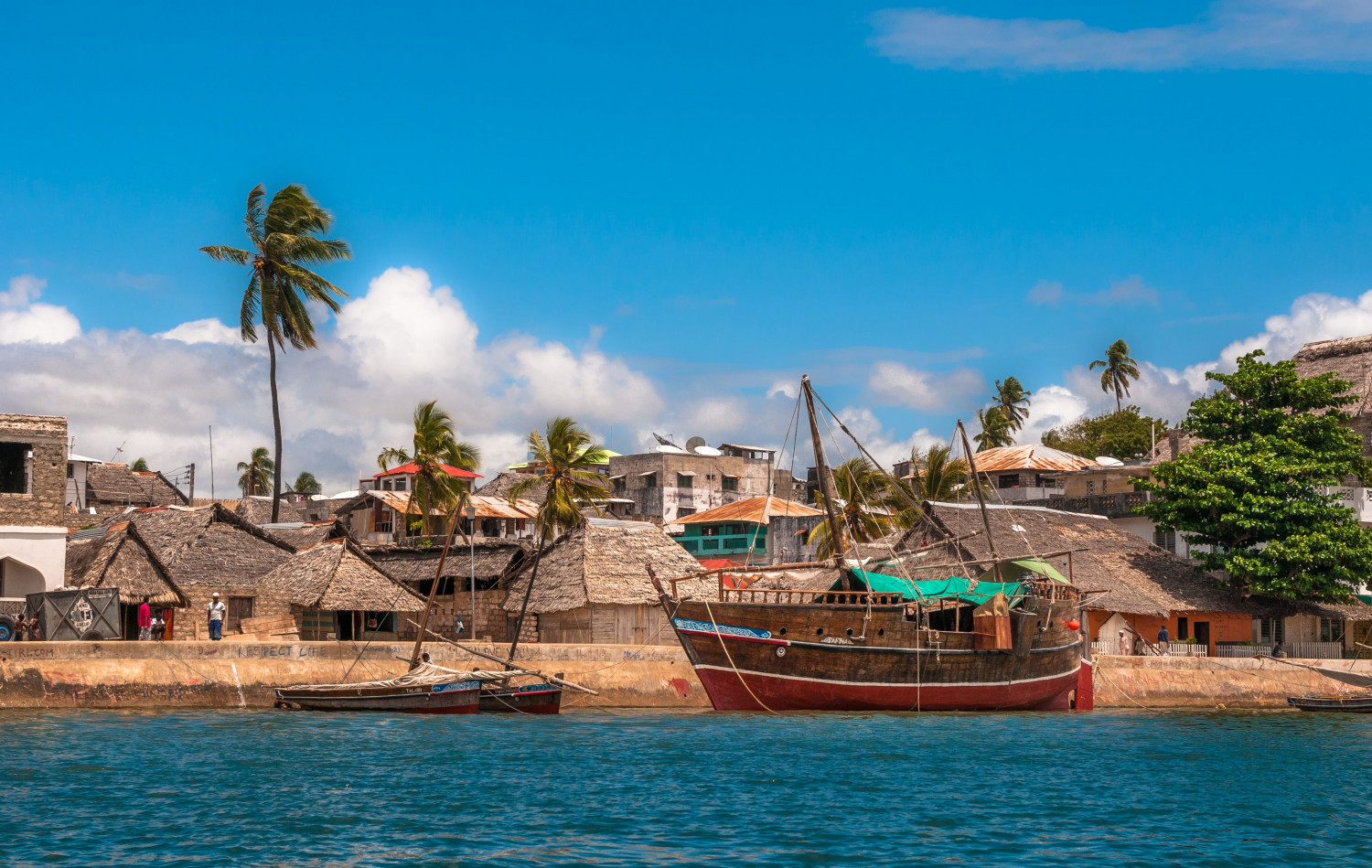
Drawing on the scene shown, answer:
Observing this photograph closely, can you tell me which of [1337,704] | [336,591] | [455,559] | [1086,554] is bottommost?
[1337,704]

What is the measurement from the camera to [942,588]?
35.0 metres

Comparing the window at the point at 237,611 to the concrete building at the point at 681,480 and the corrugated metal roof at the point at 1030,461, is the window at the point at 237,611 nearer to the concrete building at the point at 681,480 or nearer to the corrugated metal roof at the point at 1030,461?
the corrugated metal roof at the point at 1030,461

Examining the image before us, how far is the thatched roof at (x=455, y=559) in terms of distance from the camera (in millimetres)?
47844

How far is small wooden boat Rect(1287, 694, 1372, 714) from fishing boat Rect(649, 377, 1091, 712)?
7.04 m

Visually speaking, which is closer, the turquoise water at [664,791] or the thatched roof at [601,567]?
the turquoise water at [664,791]

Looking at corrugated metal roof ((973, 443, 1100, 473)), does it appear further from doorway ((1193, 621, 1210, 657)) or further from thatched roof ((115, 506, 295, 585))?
thatched roof ((115, 506, 295, 585))

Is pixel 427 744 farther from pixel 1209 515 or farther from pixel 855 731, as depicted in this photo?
pixel 1209 515

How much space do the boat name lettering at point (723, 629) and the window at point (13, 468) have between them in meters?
20.2

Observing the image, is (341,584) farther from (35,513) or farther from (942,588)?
(942,588)

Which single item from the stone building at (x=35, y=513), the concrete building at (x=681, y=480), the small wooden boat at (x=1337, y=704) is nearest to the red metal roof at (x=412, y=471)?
the concrete building at (x=681, y=480)

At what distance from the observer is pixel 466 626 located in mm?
49375

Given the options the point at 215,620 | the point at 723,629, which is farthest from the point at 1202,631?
the point at 215,620

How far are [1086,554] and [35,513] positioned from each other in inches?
1277

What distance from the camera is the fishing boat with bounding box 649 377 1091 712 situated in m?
33.4
